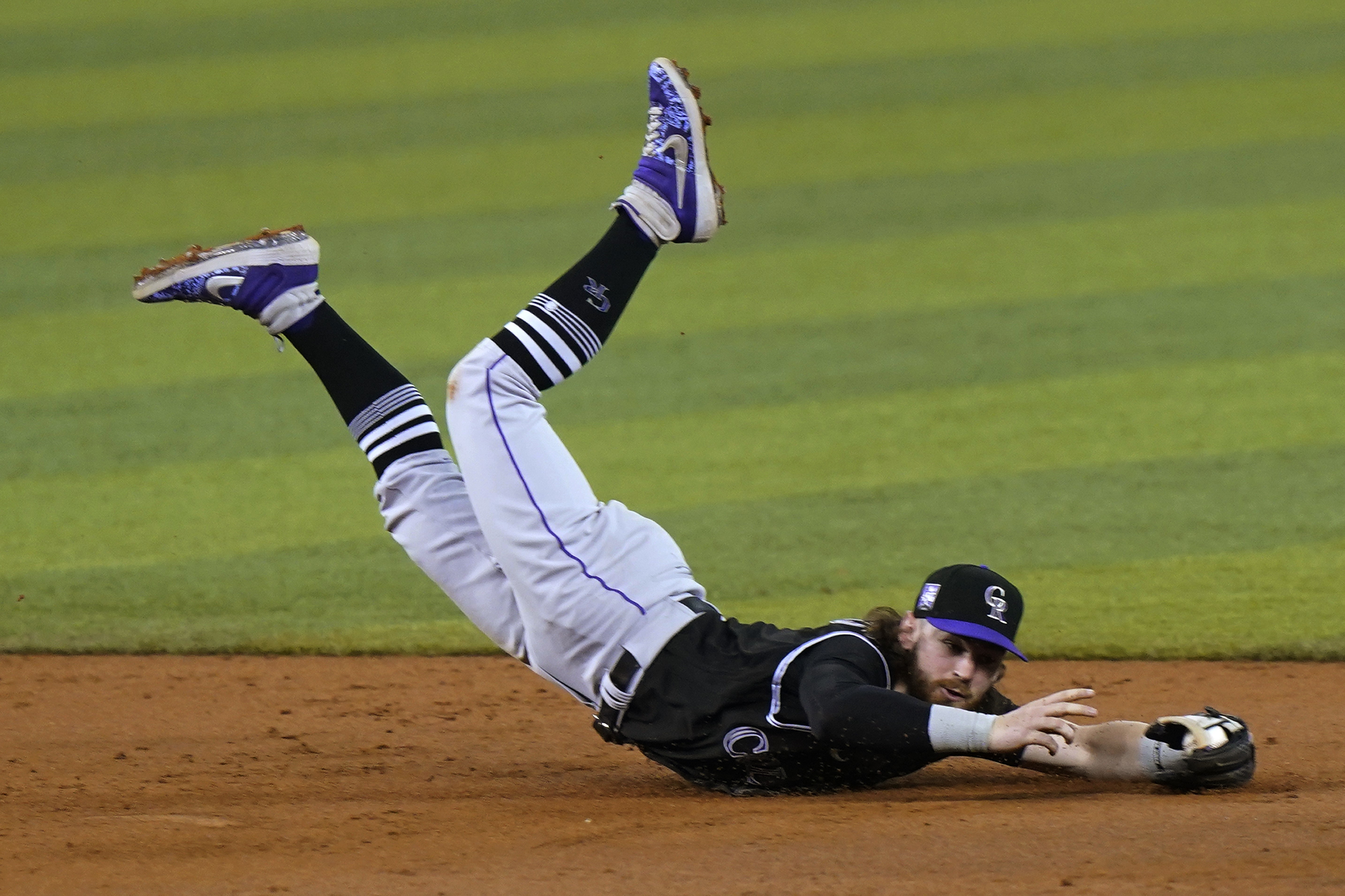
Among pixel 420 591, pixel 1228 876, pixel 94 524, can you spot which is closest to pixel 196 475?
pixel 94 524

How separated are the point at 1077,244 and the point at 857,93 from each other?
4042mm

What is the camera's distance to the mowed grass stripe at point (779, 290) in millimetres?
8883

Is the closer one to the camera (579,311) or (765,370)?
(579,311)

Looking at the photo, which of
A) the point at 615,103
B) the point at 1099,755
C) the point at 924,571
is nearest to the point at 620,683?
the point at 1099,755

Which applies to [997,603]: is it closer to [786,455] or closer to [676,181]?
[676,181]

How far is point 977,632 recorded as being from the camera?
136 inches

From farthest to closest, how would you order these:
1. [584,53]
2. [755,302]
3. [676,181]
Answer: [584,53] → [755,302] → [676,181]

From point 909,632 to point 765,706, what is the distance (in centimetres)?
36

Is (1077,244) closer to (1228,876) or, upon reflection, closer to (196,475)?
(196,475)

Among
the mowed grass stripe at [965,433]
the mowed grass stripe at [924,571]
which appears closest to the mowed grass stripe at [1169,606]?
the mowed grass stripe at [924,571]

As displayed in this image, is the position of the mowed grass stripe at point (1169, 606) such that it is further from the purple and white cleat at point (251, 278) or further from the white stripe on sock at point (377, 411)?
the purple and white cleat at point (251, 278)

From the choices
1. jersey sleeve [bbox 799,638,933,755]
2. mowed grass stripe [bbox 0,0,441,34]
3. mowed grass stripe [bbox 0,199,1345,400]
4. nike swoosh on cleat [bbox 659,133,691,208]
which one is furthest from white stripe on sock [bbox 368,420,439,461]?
mowed grass stripe [bbox 0,0,441,34]

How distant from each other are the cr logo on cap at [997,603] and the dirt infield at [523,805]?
40cm

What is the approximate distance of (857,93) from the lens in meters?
13.9
